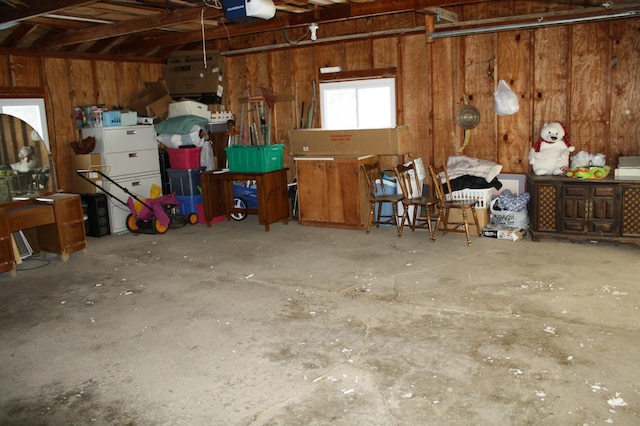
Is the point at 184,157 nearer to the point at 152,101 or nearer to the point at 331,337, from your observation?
the point at 152,101

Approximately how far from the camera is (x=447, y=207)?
20.4 ft

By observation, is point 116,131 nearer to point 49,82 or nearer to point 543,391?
point 49,82

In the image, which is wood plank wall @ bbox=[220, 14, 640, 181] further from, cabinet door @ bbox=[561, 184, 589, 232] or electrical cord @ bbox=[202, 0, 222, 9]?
electrical cord @ bbox=[202, 0, 222, 9]

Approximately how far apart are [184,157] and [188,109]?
28.7 inches

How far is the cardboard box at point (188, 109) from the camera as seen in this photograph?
8.19m

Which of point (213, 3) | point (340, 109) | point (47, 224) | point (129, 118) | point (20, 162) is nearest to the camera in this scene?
point (213, 3)

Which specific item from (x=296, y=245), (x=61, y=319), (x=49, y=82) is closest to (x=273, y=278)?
(x=296, y=245)

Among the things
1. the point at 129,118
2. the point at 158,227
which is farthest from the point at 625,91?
the point at 129,118

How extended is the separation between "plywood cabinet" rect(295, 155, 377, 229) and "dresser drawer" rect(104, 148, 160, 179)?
2.18 m

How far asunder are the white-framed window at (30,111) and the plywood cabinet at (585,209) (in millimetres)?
5895

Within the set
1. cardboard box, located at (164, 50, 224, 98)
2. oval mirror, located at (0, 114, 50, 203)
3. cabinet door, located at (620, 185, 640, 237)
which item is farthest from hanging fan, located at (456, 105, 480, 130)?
oval mirror, located at (0, 114, 50, 203)

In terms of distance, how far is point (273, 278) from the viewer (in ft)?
17.1

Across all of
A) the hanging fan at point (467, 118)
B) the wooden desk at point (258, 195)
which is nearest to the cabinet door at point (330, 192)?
the wooden desk at point (258, 195)

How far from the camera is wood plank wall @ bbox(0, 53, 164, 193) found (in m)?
7.12
